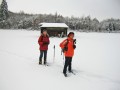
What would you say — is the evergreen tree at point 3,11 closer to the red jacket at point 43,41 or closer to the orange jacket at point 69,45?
the red jacket at point 43,41

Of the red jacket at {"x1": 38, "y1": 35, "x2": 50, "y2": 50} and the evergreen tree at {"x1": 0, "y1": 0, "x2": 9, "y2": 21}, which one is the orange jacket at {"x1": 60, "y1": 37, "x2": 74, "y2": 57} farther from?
the evergreen tree at {"x1": 0, "y1": 0, "x2": 9, "y2": 21}

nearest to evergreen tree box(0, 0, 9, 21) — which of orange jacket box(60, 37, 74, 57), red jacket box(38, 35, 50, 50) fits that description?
red jacket box(38, 35, 50, 50)

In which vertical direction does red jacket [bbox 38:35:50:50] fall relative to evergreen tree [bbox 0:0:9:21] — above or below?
below

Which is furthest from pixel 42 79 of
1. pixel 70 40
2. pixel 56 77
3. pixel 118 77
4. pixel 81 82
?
pixel 118 77

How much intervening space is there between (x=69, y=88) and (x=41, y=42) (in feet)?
10.8

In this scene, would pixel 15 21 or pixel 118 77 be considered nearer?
pixel 118 77

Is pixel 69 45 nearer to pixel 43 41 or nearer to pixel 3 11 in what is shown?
pixel 43 41

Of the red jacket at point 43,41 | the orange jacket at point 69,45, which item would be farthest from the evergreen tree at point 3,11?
the orange jacket at point 69,45

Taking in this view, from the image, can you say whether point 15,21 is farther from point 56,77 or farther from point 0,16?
point 56,77

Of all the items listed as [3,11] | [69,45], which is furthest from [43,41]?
[3,11]

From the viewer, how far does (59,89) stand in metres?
5.38

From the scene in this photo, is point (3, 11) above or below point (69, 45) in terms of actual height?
above

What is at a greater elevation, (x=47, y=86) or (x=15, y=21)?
(x=15, y=21)

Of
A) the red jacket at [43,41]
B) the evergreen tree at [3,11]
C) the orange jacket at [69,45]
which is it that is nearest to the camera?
the orange jacket at [69,45]
